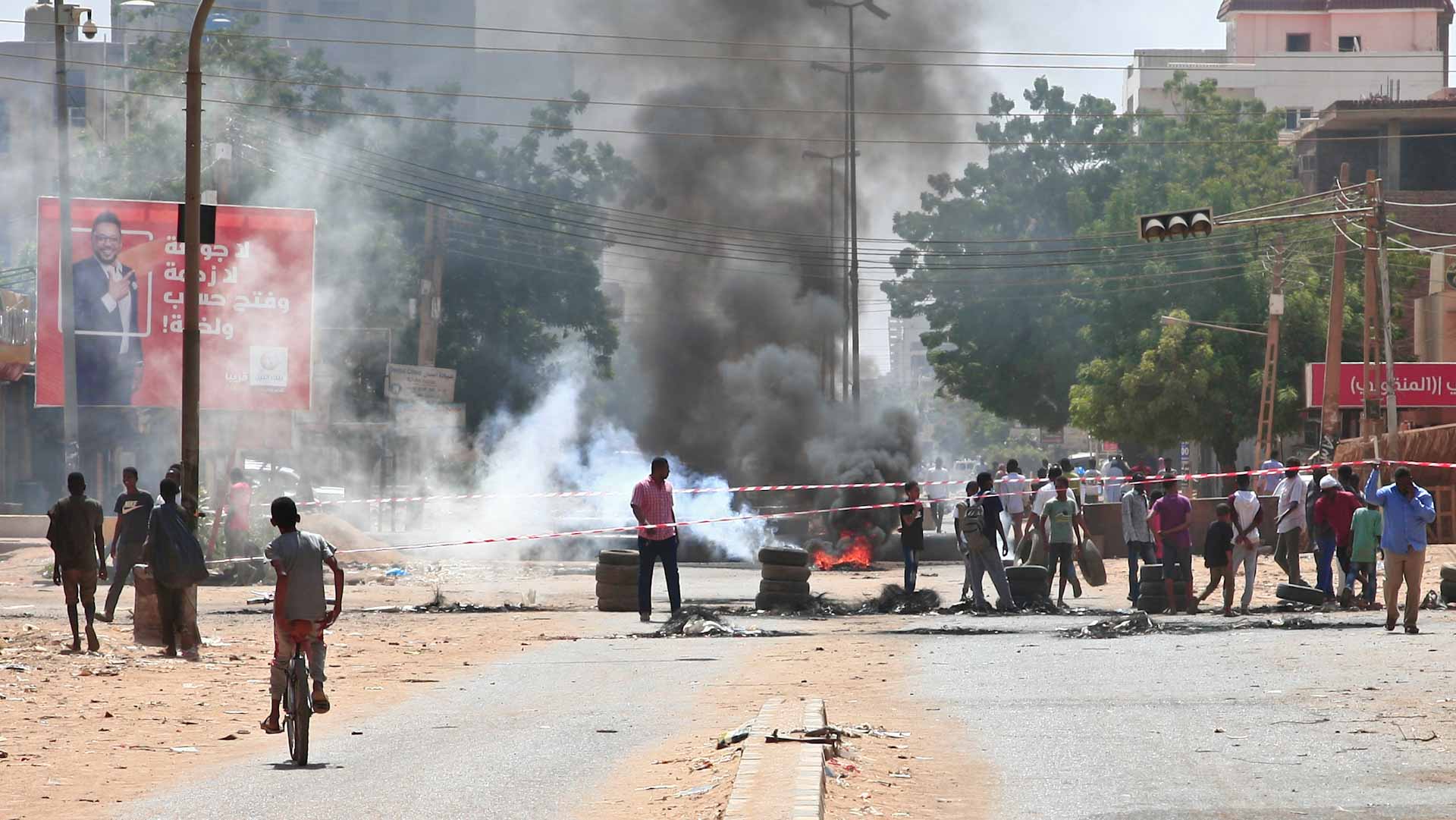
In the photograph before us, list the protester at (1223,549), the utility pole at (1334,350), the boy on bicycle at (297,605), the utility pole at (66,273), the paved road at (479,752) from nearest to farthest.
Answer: the paved road at (479,752) < the boy on bicycle at (297,605) < the protester at (1223,549) < the utility pole at (66,273) < the utility pole at (1334,350)

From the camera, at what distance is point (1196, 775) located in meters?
8.34

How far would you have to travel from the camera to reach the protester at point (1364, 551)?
60.5ft

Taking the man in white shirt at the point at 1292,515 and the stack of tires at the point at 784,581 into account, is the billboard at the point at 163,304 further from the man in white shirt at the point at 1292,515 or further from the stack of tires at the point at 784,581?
the man in white shirt at the point at 1292,515

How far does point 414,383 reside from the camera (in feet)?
137

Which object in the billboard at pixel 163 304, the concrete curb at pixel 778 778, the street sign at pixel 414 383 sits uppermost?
the billboard at pixel 163 304

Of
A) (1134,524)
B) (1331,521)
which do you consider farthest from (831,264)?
(1331,521)

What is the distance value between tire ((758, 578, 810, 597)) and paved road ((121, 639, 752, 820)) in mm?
4985

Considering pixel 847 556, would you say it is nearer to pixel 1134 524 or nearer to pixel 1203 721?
pixel 1134 524

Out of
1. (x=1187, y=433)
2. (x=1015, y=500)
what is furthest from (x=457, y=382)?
(x=1015, y=500)

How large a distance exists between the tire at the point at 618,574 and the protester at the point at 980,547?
12.1 feet

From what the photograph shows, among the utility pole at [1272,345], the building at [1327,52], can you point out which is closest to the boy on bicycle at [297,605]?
the utility pole at [1272,345]

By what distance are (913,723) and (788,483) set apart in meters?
31.7

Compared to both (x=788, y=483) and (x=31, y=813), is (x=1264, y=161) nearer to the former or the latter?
(x=788, y=483)

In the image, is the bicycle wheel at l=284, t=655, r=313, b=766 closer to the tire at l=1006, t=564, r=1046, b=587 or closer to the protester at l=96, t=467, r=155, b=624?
the protester at l=96, t=467, r=155, b=624
